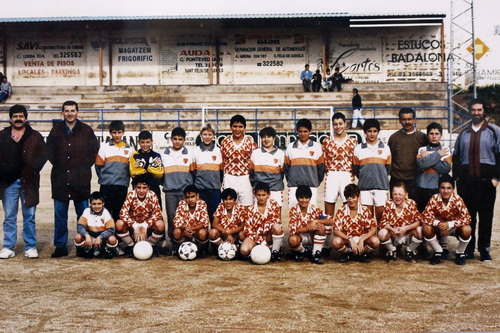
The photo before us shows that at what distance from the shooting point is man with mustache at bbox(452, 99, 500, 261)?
21.8 ft

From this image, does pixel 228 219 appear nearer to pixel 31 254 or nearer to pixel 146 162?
pixel 146 162

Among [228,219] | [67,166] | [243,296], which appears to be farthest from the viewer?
[67,166]

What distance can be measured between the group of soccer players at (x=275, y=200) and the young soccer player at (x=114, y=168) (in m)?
0.01

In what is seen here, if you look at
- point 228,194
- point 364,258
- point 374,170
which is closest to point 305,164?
point 374,170

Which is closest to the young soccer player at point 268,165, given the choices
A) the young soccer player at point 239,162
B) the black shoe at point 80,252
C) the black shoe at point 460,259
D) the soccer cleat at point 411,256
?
the young soccer player at point 239,162

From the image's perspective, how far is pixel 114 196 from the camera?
7.31 meters

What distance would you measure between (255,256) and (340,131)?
80.5 inches

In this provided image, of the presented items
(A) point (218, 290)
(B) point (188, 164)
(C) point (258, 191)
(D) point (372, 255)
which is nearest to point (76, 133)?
(B) point (188, 164)

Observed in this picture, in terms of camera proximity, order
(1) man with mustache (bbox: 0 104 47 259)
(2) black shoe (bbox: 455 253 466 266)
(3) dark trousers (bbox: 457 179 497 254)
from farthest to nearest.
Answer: (1) man with mustache (bbox: 0 104 47 259) < (3) dark trousers (bbox: 457 179 497 254) < (2) black shoe (bbox: 455 253 466 266)

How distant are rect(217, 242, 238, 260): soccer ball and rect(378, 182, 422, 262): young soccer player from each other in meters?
1.85

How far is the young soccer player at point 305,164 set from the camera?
7.15 m

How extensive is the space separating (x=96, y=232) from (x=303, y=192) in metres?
2.74

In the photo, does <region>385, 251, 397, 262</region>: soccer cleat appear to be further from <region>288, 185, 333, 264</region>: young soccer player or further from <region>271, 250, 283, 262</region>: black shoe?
<region>271, 250, 283, 262</region>: black shoe

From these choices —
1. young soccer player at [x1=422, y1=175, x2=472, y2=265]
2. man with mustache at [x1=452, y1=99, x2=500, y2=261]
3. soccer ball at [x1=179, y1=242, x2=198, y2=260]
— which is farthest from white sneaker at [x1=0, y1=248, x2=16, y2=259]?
man with mustache at [x1=452, y1=99, x2=500, y2=261]
